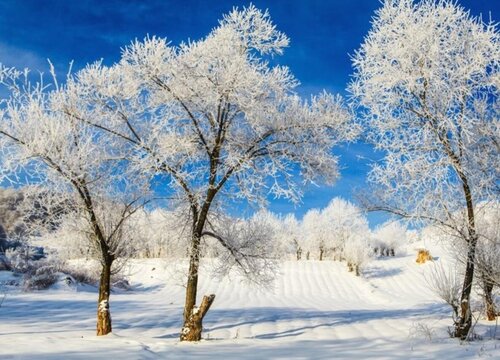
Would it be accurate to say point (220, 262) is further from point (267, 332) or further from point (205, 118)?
point (205, 118)

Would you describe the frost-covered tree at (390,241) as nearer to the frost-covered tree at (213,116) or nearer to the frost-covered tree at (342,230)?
the frost-covered tree at (342,230)

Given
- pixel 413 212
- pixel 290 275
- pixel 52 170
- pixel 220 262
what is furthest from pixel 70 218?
pixel 290 275

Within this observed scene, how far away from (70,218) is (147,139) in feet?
9.13

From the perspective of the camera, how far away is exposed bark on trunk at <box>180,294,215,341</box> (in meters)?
11.2

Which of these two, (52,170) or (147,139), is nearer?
(52,170)

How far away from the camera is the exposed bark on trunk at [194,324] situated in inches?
441

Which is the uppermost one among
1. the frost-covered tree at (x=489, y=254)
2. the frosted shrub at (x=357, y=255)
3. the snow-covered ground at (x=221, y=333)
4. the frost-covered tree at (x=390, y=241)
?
the frost-covered tree at (x=390, y=241)

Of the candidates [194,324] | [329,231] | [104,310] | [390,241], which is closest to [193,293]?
[194,324]

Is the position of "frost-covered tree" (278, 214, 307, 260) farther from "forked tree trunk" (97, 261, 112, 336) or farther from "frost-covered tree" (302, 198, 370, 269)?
"forked tree trunk" (97, 261, 112, 336)

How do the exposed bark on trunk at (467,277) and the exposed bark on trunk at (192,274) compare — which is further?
the exposed bark on trunk at (192,274)

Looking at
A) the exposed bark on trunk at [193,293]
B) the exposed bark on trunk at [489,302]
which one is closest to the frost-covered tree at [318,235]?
the exposed bark on trunk at [489,302]

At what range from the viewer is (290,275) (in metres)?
40.7

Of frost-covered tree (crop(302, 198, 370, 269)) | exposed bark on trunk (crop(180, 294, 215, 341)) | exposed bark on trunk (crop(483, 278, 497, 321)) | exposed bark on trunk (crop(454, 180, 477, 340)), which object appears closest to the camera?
exposed bark on trunk (crop(454, 180, 477, 340))

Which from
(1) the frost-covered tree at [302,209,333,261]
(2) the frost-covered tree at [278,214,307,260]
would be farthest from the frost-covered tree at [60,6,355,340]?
(2) the frost-covered tree at [278,214,307,260]
